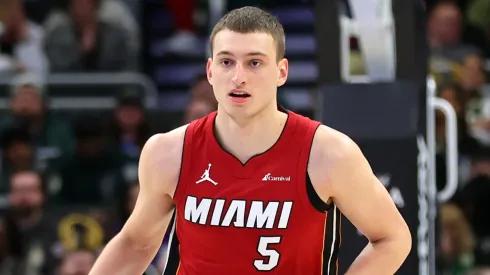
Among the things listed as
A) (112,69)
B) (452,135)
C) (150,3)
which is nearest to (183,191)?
(452,135)

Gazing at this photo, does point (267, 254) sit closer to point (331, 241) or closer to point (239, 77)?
point (331, 241)

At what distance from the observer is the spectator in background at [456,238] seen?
8.45m

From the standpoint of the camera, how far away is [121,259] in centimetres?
433

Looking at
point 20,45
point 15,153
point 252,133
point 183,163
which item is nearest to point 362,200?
point 252,133

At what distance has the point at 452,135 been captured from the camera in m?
6.11

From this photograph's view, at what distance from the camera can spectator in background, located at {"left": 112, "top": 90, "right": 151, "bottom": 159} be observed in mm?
9531

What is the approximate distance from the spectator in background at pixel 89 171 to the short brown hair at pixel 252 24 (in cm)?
538

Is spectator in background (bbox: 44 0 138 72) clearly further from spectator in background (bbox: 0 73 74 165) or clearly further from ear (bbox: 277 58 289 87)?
ear (bbox: 277 58 289 87)

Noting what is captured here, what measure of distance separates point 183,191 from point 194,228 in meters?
0.16

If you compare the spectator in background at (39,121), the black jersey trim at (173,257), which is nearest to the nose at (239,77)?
the black jersey trim at (173,257)

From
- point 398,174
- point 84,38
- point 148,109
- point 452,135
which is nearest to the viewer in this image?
point 398,174

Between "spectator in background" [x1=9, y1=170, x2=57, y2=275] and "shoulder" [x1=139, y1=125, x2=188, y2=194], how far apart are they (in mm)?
4581

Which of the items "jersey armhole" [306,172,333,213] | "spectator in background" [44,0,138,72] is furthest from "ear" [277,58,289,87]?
"spectator in background" [44,0,138,72]

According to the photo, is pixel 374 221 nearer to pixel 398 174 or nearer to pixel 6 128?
pixel 398 174
